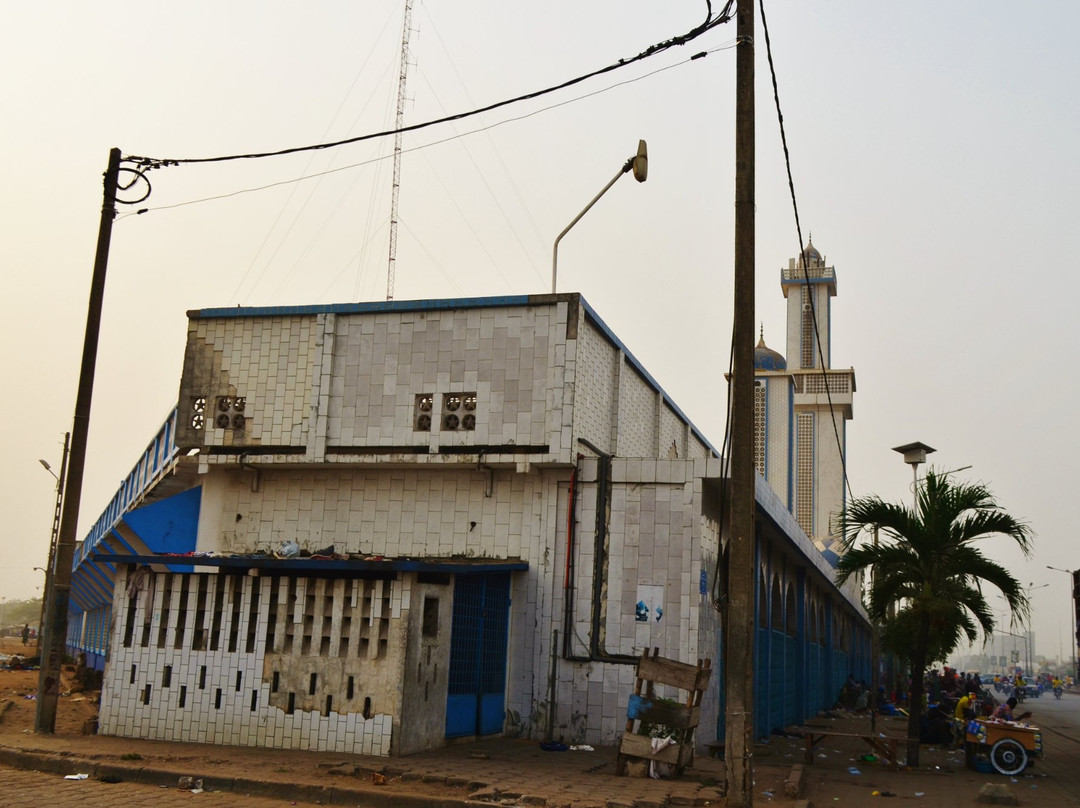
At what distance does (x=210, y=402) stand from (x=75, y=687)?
9.56 meters

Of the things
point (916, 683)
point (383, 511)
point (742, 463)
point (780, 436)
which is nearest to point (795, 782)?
point (742, 463)

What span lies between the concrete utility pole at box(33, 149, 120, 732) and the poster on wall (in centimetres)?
823

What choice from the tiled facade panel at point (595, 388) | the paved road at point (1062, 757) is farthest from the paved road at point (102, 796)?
the paved road at point (1062, 757)

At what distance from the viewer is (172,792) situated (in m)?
10.7

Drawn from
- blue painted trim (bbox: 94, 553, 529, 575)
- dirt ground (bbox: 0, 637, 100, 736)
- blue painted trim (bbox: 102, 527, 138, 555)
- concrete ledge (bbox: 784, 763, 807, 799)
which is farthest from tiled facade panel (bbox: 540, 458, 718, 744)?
blue painted trim (bbox: 102, 527, 138, 555)

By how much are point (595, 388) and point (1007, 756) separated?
861 centimetres

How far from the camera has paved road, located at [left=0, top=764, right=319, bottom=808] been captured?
9746mm

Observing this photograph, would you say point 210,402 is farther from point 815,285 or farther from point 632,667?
point 815,285

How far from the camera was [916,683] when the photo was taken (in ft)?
52.1

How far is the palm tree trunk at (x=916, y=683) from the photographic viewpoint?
1558 centimetres

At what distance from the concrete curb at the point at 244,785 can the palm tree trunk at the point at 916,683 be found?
8251 mm

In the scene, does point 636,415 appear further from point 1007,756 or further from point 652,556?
point 1007,756

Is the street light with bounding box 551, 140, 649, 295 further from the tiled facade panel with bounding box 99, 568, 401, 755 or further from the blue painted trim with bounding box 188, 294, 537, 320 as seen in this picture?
the tiled facade panel with bounding box 99, 568, 401, 755

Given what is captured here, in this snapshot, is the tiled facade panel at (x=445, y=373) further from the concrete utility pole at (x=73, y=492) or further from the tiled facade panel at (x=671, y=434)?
the tiled facade panel at (x=671, y=434)
